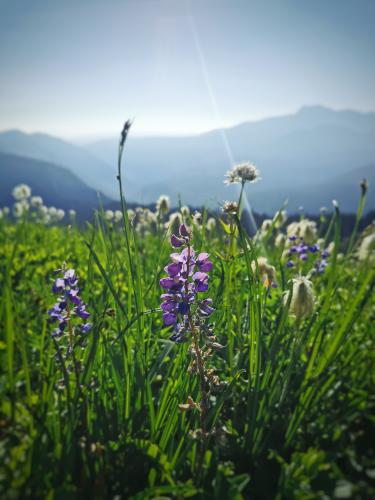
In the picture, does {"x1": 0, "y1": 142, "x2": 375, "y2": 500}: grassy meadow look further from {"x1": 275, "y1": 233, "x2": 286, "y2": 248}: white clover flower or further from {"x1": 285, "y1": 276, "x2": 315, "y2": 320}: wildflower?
{"x1": 275, "y1": 233, "x2": 286, "y2": 248}: white clover flower

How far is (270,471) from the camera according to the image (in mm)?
1548

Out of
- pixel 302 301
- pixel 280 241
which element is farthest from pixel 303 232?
pixel 302 301

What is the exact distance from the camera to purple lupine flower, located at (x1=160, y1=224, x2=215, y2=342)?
150cm

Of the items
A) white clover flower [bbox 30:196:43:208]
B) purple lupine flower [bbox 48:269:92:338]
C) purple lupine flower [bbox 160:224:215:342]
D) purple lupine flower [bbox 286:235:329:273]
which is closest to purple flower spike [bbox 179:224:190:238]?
purple lupine flower [bbox 160:224:215:342]

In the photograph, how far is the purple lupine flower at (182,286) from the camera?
1.50 metres

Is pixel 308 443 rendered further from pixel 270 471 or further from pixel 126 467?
pixel 126 467

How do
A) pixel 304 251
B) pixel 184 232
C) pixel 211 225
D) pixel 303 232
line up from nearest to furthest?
pixel 184 232 → pixel 304 251 → pixel 303 232 → pixel 211 225

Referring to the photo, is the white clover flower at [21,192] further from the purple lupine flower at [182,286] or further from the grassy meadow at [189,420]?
the purple lupine flower at [182,286]

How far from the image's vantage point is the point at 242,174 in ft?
8.64

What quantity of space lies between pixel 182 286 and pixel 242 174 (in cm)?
139

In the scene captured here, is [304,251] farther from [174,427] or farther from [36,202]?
[36,202]


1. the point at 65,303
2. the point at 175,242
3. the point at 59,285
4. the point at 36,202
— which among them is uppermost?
the point at 36,202

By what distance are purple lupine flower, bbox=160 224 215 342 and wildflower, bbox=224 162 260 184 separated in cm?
111

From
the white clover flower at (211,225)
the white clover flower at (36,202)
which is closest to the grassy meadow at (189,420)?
the white clover flower at (211,225)
